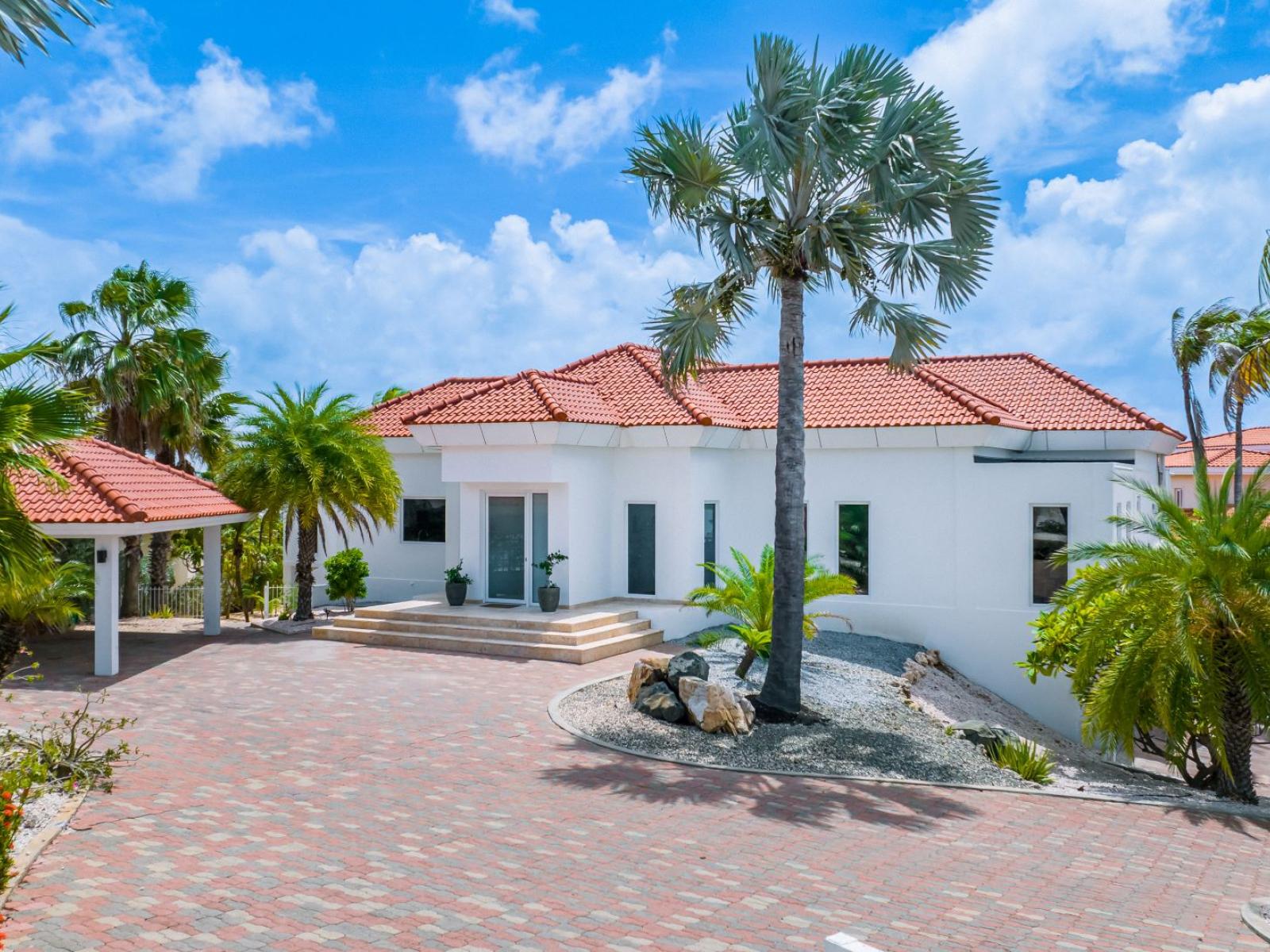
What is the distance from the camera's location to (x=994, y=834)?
10.1 metres

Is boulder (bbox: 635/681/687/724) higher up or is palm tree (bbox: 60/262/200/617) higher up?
palm tree (bbox: 60/262/200/617)

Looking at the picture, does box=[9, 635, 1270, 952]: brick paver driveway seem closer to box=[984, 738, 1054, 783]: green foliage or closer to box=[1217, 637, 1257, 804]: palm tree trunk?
box=[984, 738, 1054, 783]: green foliage

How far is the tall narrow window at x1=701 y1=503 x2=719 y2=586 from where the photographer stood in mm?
22203

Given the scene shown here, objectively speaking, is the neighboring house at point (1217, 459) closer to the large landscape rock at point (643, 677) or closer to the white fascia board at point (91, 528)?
the large landscape rock at point (643, 677)

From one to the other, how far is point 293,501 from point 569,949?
1653 centimetres

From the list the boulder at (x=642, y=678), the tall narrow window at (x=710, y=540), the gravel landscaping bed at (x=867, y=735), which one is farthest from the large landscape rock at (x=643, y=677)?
the tall narrow window at (x=710, y=540)

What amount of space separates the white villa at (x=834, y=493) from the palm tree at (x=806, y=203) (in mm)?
6201

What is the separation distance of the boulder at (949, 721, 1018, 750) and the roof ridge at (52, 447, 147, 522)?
13.0 m

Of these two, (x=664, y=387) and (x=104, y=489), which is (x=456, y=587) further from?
(x=104, y=489)

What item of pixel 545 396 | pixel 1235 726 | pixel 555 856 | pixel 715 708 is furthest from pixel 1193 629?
pixel 545 396

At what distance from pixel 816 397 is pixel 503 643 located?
9267 millimetres

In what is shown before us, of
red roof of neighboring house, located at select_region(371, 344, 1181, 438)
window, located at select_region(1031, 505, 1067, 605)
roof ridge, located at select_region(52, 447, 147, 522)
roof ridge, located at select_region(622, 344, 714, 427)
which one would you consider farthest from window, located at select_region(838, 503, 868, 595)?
roof ridge, located at select_region(52, 447, 147, 522)

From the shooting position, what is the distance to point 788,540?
14219 mm

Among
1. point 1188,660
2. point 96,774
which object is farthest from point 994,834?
point 96,774
